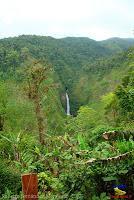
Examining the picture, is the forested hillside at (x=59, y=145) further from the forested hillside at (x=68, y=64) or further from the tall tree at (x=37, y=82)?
the forested hillside at (x=68, y=64)

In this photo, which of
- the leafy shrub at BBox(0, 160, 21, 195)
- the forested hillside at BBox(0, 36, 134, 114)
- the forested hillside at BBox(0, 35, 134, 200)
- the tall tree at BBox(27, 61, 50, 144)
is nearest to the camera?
the forested hillside at BBox(0, 35, 134, 200)

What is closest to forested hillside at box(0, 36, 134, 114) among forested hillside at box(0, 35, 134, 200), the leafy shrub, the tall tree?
forested hillside at box(0, 35, 134, 200)

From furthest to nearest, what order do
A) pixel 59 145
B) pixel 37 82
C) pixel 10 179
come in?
pixel 37 82 < pixel 10 179 < pixel 59 145

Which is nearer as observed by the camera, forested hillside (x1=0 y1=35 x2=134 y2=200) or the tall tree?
forested hillside (x1=0 y1=35 x2=134 y2=200)

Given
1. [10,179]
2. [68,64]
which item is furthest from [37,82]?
[68,64]

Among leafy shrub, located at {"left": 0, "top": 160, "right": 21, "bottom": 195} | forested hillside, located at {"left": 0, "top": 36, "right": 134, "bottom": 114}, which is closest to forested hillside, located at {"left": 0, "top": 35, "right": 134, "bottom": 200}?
leafy shrub, located at {"left": 0, "top": 160, "right": 21, "bottom": 195}

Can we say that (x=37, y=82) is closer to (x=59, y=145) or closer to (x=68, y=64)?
(x=59, y=145)

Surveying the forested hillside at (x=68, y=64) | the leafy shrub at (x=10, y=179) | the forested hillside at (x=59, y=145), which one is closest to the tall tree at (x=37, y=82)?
the forested hillside at (x=59, y=145)

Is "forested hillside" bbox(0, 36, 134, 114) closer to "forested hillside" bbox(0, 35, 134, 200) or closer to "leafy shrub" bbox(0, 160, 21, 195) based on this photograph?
"forested hillside" bbox(0, 35, 134, 200)

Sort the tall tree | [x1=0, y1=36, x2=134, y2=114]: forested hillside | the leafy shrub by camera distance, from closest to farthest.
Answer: the leafy shrub, the tall tree, [x1=0, y1=36, x2=134, y2=114]: forested hillside

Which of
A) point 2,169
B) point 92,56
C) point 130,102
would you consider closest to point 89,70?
point 92,56

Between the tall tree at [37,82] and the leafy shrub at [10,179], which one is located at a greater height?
the tall tree at [37,82]

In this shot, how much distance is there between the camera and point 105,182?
6.36 meters

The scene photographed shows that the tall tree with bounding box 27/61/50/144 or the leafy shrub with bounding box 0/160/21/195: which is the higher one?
the tall tree with bounding box 27/61/50/144
